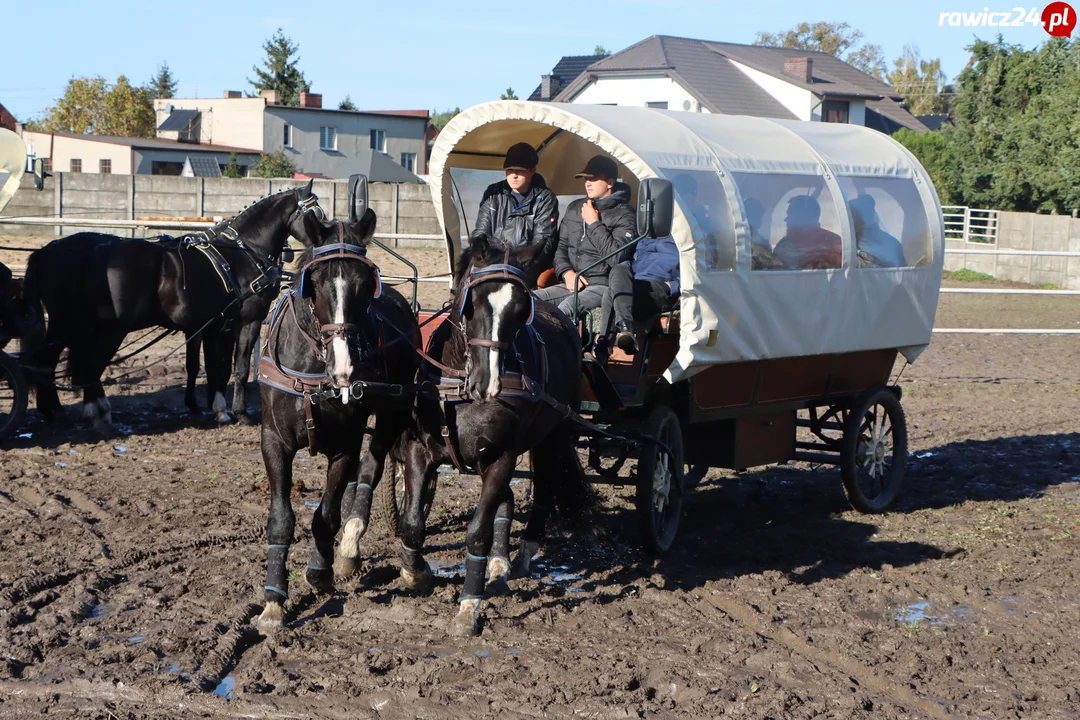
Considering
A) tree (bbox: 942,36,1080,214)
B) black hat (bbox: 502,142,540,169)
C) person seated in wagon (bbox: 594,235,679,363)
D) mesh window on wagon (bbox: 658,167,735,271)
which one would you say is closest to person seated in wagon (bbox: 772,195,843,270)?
mesh window on wagon (bbox: 658,167,735,271)

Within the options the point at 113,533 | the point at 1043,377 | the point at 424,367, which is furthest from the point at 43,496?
the point at 1043,377

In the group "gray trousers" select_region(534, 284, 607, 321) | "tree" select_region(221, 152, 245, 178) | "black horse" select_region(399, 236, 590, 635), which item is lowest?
"black horse" select_region(399, 236, 590, 635)

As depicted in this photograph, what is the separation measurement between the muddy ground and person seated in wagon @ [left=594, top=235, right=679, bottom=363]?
115 cm

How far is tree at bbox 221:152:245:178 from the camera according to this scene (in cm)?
4266

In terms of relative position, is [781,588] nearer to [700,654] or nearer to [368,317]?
[700,654]

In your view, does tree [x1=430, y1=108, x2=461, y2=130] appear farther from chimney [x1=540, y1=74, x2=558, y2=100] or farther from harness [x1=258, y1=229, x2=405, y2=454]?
harness [x1=258, y1=229, x2=405, y2=454]

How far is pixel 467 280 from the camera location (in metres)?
5.18

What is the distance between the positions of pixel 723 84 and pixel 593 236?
47.0m

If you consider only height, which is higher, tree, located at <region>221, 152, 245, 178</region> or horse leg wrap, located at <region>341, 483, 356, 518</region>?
tree, located at <region>221, 152, 245, 178</region>

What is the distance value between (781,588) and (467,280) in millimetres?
2588

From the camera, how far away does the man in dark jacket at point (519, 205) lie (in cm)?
690

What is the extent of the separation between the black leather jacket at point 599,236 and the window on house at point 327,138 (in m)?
44.8

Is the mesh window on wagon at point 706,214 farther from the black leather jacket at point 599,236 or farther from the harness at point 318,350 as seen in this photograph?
the harness at point 318,350

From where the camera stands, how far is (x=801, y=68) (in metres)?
51.9
